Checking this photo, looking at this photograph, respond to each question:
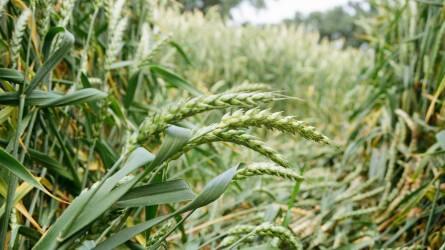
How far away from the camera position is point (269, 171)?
0.58 m

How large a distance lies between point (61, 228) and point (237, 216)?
37.6 inches

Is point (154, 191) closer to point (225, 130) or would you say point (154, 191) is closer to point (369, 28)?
point (225, 130)

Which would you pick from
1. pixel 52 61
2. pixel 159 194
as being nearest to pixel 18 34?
pixel 52 61

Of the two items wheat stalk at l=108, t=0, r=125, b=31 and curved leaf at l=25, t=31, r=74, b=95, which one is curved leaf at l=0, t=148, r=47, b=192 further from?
wheat stalk at l=108, t=0, r=125, b=31

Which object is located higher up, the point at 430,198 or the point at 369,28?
the point at 369,28

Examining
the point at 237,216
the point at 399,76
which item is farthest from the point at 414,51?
the point at 237,216

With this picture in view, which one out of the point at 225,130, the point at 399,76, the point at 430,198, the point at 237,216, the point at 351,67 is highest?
the point at 225,130

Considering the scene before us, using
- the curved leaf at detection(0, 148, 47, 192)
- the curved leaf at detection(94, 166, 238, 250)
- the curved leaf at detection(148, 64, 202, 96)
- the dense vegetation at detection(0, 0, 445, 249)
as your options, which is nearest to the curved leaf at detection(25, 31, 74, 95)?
the dense vegetation at detection(0, 0, 445, 249)

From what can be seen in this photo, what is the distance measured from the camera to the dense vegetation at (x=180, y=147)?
21.5 inches

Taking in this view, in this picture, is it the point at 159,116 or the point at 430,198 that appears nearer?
the point at 159,116

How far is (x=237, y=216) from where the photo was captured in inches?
57.6

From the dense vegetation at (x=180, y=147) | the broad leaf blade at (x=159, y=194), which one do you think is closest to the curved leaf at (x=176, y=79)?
the dense vegetation at (x=180, y=147)

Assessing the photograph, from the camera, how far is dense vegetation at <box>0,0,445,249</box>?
0.55m

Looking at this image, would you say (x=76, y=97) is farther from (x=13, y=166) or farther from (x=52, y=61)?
(x=13, y=166)
